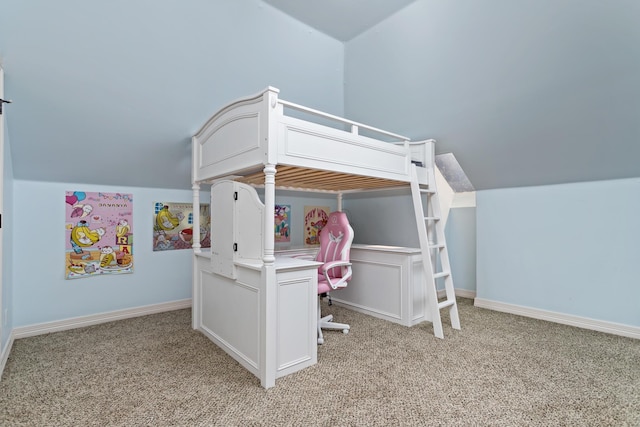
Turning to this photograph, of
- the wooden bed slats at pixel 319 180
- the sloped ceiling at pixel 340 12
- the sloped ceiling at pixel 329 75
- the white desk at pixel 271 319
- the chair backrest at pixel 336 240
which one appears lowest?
the white desk at pixel 271 319

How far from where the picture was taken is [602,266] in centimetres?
341

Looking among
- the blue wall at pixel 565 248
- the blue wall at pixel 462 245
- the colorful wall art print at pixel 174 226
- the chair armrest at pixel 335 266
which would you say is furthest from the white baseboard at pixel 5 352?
the blue wall at pixel 462 245

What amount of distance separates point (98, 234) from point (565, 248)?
530 cm

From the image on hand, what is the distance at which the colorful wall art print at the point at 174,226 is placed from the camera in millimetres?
4027

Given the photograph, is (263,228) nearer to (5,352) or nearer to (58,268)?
(5,352)

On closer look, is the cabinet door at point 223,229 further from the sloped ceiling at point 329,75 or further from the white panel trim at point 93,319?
the white panel trim at point 93,319

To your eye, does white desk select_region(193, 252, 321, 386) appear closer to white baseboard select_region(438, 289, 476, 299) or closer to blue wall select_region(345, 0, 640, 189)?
blue wall select_region(345, 0, 640, 189)

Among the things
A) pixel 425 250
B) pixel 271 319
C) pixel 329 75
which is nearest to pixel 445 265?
pixel 425 250

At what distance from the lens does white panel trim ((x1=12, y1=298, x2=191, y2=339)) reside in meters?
3.24

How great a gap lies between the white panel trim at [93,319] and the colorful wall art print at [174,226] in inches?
28.5

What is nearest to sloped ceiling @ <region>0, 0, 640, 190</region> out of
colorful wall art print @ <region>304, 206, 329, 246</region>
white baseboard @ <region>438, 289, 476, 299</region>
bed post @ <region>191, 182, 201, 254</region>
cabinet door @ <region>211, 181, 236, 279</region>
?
bed post @ <region>191, 182, 201, 254</region>

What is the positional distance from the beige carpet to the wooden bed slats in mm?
1623

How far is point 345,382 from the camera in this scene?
235 cm

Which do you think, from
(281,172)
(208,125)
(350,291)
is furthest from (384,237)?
(208,125)
